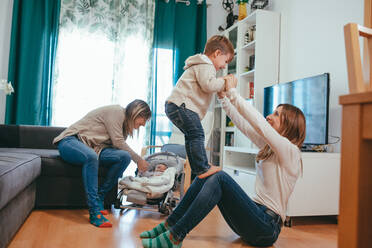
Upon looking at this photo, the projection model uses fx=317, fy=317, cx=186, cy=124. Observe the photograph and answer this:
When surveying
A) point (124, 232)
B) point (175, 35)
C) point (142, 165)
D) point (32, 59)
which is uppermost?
point (175, 35)

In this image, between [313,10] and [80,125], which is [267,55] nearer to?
[313,10]

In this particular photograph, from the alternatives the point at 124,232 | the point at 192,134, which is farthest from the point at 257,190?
the point at 124,232

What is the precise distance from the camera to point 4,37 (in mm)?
4109

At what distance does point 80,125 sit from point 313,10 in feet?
8.13

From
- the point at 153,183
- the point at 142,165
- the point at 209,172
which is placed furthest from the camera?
the point at 142,165

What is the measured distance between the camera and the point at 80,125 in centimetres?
247

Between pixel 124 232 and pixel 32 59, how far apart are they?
10.0ft

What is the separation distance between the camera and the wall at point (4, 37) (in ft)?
13.4

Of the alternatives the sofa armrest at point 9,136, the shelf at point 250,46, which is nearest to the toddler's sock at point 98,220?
the sofa armrest at point 9,136

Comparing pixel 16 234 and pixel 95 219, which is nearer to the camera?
pixel 16 234

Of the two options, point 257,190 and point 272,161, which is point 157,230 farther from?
point 272,161

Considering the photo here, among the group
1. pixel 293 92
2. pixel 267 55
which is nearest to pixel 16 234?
pixel 293 92

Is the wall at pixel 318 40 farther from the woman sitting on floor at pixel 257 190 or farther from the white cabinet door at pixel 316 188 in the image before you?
the woman sitting on floor at pixel 257 190

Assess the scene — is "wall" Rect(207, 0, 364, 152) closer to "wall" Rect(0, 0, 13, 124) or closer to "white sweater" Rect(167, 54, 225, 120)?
"white sweater" Rect(167, 54, 225, 120)
